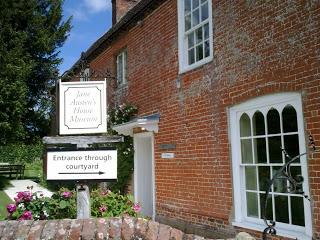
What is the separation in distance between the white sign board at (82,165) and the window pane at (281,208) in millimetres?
3324

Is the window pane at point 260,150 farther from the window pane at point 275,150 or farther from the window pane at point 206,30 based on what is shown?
the window pane at point 206,30

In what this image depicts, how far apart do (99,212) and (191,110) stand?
11.3 ft

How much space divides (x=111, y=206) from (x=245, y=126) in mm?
2874

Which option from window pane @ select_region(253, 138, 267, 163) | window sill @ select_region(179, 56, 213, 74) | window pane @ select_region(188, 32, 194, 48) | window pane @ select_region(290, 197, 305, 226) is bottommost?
window pane @ select_region(290, 197, 305, 226)

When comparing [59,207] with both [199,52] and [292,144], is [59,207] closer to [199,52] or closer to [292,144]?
[292,144]

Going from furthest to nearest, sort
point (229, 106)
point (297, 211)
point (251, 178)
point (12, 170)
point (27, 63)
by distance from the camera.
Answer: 1. point (12, 170)
2. point (27, 63)
3. point (229, 106)
4. point (251, 178)
5. point (297, 211)

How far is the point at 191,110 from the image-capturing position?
987 centimetres

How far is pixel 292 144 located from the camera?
7184 mm

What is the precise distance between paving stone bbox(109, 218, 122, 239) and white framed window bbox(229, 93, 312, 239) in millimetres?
3553

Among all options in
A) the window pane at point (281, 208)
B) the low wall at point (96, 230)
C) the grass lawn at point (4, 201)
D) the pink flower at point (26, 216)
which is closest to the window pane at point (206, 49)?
the window pane at point (281, 208)

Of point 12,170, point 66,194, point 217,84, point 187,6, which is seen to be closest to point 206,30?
point 187,6

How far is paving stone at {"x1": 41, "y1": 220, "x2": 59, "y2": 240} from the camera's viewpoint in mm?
4227

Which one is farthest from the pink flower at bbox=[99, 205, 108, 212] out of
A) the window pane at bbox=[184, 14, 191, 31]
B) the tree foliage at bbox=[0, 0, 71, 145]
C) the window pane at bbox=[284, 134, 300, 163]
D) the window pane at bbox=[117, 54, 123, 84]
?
the tree foliage at bbox=[0, 0, 71, 145]

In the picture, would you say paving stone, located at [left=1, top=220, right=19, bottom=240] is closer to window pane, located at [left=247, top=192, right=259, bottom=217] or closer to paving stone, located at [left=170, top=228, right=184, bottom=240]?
paving stone, located at [left=170, top=228, right=184, bottom=240]
